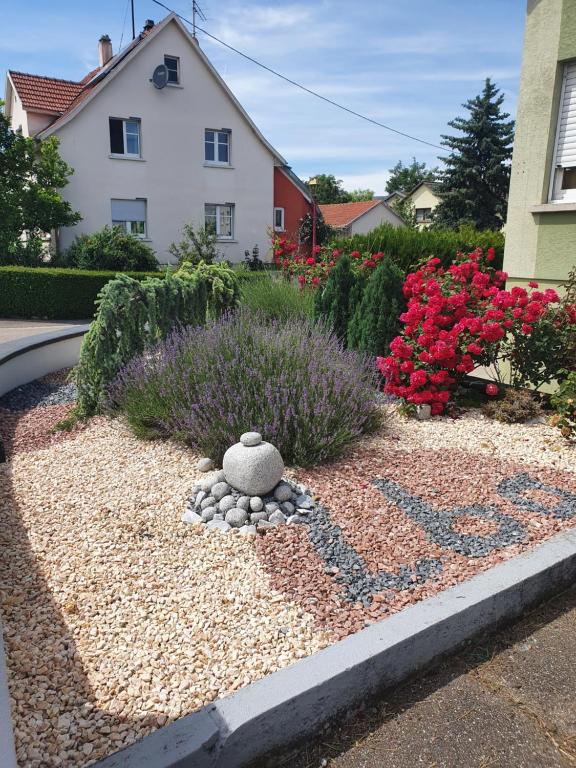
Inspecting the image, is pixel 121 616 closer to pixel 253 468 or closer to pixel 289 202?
pixel 253 468

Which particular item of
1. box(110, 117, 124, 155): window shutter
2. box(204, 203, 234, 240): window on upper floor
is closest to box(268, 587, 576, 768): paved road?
box(110, 117, 124, 155): window shutter

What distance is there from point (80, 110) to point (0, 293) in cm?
874

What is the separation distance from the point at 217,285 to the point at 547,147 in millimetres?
3585

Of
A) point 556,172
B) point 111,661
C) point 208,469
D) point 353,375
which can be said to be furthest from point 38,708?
point 556,172

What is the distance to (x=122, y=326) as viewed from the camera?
5.48 meters

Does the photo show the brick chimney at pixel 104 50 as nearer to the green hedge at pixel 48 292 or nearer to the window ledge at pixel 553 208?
the green hedge at pixel 48 292

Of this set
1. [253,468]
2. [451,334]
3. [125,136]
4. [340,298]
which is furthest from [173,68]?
[253,468]

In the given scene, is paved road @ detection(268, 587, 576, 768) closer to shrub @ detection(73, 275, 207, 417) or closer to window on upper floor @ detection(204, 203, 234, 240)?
shrub @ detection(73, 275, 207, 417)

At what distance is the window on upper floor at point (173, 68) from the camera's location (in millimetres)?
21688

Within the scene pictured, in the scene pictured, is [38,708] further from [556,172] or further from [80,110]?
[80,110]

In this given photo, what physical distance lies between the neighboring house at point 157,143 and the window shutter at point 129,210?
0.04 metres

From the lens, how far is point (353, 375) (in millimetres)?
4844

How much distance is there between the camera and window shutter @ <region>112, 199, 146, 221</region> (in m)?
21.3

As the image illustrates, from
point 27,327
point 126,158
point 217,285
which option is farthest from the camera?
point 126,158
